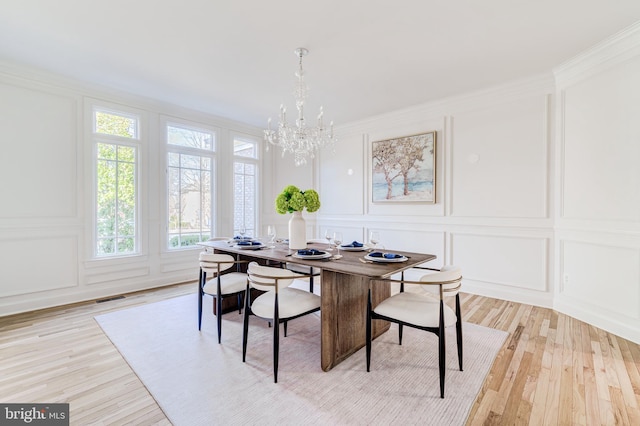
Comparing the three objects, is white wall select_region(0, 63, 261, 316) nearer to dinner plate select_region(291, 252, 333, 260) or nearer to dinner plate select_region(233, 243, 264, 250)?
dinner plate select_region(233, 243, 264, 250)

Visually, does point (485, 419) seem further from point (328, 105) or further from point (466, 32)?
point (328, 105)

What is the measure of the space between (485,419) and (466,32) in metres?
3.03

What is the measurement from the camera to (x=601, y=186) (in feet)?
9.94

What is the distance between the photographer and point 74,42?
289 cm

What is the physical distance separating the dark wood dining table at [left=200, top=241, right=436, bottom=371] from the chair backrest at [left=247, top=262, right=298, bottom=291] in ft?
0.52

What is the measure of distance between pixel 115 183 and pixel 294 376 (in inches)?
147

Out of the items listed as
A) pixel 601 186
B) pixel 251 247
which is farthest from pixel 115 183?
pixel 601 186

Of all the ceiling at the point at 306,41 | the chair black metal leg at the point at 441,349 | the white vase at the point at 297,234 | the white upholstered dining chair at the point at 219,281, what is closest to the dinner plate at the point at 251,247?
the white upholstered dining chair at the point at 219,281

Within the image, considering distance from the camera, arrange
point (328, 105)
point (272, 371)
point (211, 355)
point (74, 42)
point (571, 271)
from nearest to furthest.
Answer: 1. point (272, 371)
2. point (211, 355)
3. point (74, 42)
4. point (571, 271)
5. point (328, 105)

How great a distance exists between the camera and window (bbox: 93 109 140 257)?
4.06 metres

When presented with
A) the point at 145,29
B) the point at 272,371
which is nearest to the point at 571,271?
the point at 272,371

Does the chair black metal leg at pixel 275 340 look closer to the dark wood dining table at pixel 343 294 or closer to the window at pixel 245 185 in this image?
the dark wood dining table at pixel 343 294

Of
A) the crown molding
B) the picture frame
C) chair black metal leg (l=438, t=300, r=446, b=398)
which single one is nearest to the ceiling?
the crown molding

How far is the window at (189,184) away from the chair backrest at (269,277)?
10.2ft
